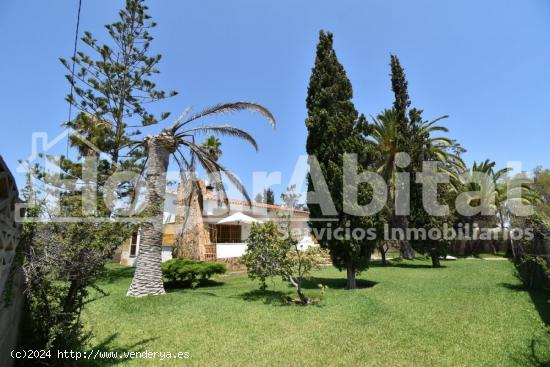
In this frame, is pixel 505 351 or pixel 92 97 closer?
pixel 505 351

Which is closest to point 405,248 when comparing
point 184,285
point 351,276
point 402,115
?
point 402,115

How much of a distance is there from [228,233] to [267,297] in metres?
12.2

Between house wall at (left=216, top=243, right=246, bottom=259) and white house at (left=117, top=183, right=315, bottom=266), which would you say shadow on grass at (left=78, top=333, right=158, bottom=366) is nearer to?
white house at (left=117, top=183, right=315, bottom=266)

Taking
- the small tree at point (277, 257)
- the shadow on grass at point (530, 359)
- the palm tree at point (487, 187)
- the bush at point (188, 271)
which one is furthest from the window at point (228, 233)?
the palm tree at point (487, 187)

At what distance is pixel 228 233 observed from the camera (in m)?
21.5

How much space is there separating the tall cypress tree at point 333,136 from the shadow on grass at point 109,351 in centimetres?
674

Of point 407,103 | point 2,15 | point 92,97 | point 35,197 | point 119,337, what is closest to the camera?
point 35,197

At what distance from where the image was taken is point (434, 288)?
10.2 metres

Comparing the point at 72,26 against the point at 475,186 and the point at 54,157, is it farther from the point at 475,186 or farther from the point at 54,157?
the point at 475,186

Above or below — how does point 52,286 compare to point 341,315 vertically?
above

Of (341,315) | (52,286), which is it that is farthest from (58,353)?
(341,315)

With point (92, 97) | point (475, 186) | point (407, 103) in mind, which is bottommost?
point (475, 186)

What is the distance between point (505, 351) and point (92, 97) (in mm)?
18764

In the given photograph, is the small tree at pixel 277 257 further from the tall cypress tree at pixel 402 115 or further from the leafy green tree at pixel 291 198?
the leafy green tree at pixel 291 198
